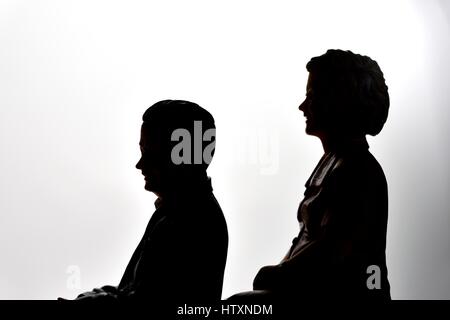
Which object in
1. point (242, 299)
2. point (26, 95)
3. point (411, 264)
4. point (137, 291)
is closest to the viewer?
point (242, 299)

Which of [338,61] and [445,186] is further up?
[338,61]

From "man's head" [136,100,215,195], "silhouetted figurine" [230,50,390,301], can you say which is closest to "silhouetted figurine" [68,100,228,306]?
"man's head" [136,100,215,195]

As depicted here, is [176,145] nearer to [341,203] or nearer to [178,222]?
[178,222]

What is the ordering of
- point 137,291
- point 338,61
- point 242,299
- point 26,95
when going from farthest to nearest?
1. point 26,95
2. point 338,61
3. point 137,291
4. point 242,299

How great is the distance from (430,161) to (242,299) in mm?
1576

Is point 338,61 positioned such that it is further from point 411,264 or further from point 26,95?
point 26,95

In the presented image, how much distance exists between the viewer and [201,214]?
98.3 inches

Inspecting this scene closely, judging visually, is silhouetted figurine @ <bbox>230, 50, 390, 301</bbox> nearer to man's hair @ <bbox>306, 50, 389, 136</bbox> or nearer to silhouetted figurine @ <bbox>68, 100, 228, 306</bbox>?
man's hair @ <bbox>306, 50, 389, 136</bbox>

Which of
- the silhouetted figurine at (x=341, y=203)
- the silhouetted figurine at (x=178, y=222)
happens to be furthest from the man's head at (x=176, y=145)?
the silhouetted figurine at (x=341, y=203)

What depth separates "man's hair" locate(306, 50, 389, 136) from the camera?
2523mm

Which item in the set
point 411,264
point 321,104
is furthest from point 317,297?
point 411,264

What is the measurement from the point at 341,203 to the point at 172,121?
0.58 metres

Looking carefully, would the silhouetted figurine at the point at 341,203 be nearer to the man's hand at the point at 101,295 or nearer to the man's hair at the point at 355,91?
the man's hair at the point at 355,91

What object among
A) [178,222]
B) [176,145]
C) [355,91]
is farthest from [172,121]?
[355,91]
